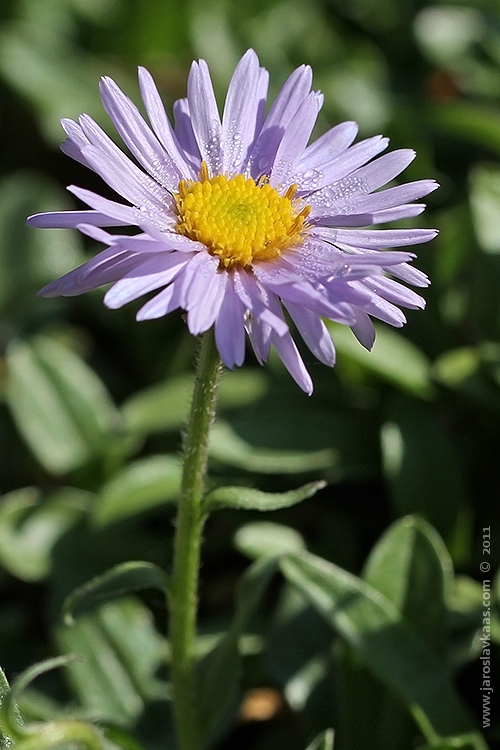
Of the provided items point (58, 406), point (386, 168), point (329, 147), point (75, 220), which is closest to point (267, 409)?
point (58, 406)

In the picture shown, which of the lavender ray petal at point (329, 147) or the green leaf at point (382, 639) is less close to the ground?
the lavender ray petal at point (329, 147)

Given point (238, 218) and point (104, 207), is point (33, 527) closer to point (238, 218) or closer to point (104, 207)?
point (238, 218)

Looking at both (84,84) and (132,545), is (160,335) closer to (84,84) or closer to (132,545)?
(132,545)

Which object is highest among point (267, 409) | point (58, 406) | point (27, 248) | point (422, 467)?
point (27, 248)

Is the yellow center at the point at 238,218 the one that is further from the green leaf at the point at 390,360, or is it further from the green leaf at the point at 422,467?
the green leaf at the point at 422,467

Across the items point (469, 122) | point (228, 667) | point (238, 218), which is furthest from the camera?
point (469, 122)

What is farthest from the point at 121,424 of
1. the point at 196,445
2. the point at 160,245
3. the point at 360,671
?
the point at 160,245

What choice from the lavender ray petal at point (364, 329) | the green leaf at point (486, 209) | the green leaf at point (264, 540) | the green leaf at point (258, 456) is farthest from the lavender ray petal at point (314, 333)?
the green leaf at point (486, 209)
